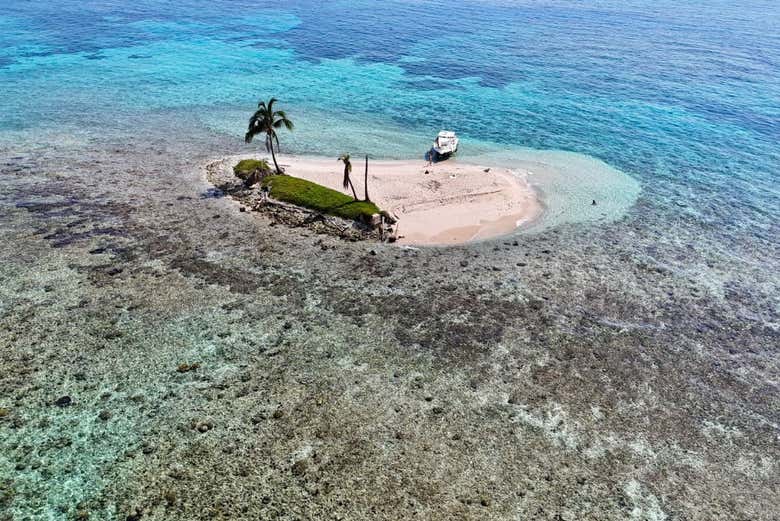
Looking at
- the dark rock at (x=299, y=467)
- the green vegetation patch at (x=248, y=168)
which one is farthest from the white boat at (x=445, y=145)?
the dark rock at (x=299, y=467)

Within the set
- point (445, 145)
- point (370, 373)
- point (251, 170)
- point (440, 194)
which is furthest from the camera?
point (445, 145)

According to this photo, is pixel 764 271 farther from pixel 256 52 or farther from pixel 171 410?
pixel 256 52

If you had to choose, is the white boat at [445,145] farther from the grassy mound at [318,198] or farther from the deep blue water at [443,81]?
the grassy mound at [318,198]

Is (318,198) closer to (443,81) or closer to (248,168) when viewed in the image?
(248,168)

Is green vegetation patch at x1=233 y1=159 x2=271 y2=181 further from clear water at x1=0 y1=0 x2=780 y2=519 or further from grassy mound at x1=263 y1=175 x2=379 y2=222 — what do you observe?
clear water at x1=0 y1=0 x2=780 y2=519

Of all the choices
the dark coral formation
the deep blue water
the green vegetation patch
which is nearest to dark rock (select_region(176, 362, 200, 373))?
the dark coral formation

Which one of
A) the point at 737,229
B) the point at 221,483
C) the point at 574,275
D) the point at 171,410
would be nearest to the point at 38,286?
the point at 171,410

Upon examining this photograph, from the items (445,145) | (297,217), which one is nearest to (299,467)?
(297,217)
